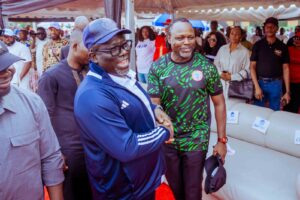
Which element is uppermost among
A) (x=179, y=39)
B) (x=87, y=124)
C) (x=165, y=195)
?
(x=179, y=39)

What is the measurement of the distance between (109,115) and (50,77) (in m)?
0.78

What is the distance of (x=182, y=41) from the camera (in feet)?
6.79

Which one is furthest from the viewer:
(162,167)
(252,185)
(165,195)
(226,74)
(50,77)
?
(226,74)

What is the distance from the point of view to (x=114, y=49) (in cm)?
138

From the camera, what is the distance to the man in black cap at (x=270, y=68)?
4.23 meters

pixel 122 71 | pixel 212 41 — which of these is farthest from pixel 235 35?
pixel 122 71

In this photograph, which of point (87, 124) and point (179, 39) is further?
point (179, 39)

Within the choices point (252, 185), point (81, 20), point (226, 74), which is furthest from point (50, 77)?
point (226, 74)

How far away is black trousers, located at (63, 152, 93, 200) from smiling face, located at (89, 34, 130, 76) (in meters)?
0.77

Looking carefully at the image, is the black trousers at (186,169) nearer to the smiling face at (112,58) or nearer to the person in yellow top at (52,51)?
the smiling face at (112,58)

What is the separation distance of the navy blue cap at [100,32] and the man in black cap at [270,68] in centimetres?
334

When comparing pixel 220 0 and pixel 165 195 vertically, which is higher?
pixel 220 0

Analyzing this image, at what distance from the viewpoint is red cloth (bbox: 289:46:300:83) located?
440 centimetres

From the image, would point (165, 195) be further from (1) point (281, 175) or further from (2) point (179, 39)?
(2) point (179, 39)
